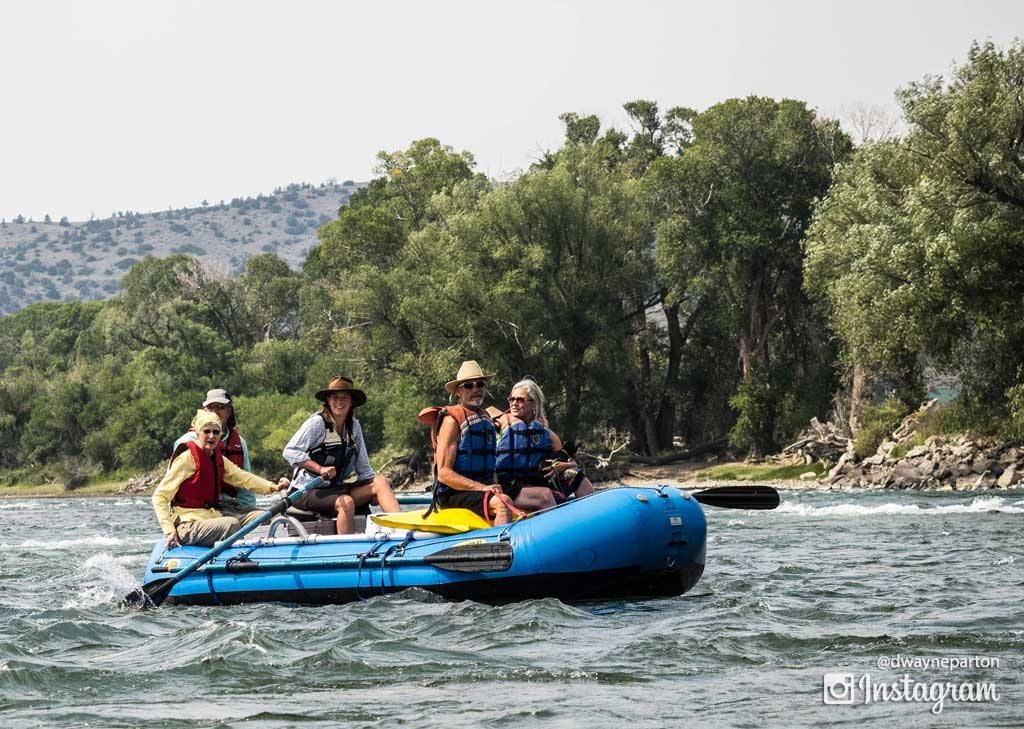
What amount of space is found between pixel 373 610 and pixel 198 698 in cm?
301

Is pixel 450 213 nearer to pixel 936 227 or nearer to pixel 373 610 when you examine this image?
pixel 936 227

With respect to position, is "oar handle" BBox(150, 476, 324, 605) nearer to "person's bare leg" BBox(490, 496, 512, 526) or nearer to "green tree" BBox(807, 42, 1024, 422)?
"person's bare leg" BBox(490, 496, 512, 526)

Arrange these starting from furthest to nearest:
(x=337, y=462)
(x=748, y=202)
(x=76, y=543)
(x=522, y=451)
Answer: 1. (x=748, y=202)
2. (x=76, y=543)
3. (x=337, y=462)
4. (x=522, y=451)

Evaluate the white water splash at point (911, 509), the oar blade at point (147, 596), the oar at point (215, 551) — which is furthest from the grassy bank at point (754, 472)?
the oar blade at point (147, 596)

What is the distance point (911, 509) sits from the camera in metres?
24.8

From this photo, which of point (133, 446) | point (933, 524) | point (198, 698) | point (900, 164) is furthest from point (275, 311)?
point (198, 698)

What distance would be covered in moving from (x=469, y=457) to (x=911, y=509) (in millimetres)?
14334

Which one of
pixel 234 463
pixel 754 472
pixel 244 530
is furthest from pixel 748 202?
pixel 244 530

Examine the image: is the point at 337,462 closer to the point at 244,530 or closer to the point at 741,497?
the point at 244,530

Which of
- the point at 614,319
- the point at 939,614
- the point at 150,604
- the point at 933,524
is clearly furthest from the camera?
the point at 614,319

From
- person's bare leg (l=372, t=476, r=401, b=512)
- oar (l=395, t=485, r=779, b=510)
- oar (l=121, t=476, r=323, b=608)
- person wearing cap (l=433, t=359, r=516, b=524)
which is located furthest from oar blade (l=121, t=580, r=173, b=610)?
oar (l=395, t=485, r=779, b=510)

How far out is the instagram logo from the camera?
8.09 meters

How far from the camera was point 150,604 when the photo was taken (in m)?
12.7

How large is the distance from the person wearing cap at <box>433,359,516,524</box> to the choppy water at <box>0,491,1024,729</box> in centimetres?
93
